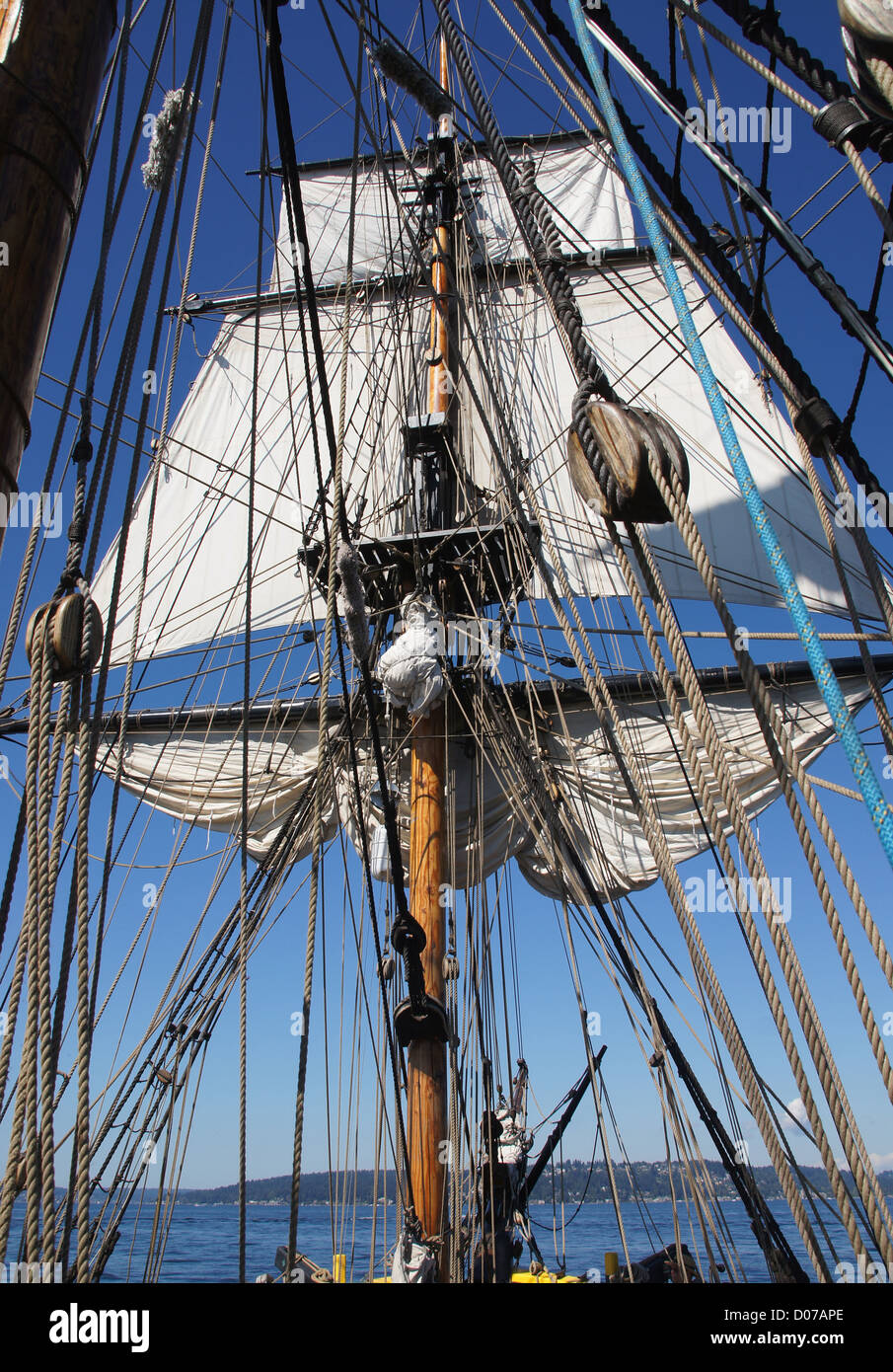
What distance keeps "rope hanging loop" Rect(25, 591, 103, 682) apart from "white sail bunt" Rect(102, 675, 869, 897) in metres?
4.88

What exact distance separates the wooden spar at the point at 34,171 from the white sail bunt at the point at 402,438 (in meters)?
6.34

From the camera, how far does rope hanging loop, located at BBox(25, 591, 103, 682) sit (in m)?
1.98

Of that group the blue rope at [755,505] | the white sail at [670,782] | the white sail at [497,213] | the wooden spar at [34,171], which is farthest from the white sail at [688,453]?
the wooden spar at [34,171]

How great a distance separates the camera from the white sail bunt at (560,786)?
24.2 ft

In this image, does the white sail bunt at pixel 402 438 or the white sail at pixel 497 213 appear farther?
the white sail at pixel 497 213

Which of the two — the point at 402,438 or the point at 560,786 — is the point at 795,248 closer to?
the point at 560,786

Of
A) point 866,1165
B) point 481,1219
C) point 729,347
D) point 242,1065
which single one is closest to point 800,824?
point 866,1165

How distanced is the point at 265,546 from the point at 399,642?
5.46 meters

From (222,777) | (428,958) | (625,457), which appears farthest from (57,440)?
(222,777)

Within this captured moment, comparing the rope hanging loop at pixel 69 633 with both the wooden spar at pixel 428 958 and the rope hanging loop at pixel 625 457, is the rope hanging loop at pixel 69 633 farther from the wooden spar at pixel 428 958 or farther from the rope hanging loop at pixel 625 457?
the wooden spar at pixel 428 958

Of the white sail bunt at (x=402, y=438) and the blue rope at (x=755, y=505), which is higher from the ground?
the white sail bunt at (x=402, y=438)

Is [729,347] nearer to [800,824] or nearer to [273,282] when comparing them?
[273,282]

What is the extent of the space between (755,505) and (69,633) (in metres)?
1.51

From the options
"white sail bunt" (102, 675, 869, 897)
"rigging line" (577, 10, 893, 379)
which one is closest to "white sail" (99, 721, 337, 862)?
"white sail bunt" (102, 675, 869, 897)
